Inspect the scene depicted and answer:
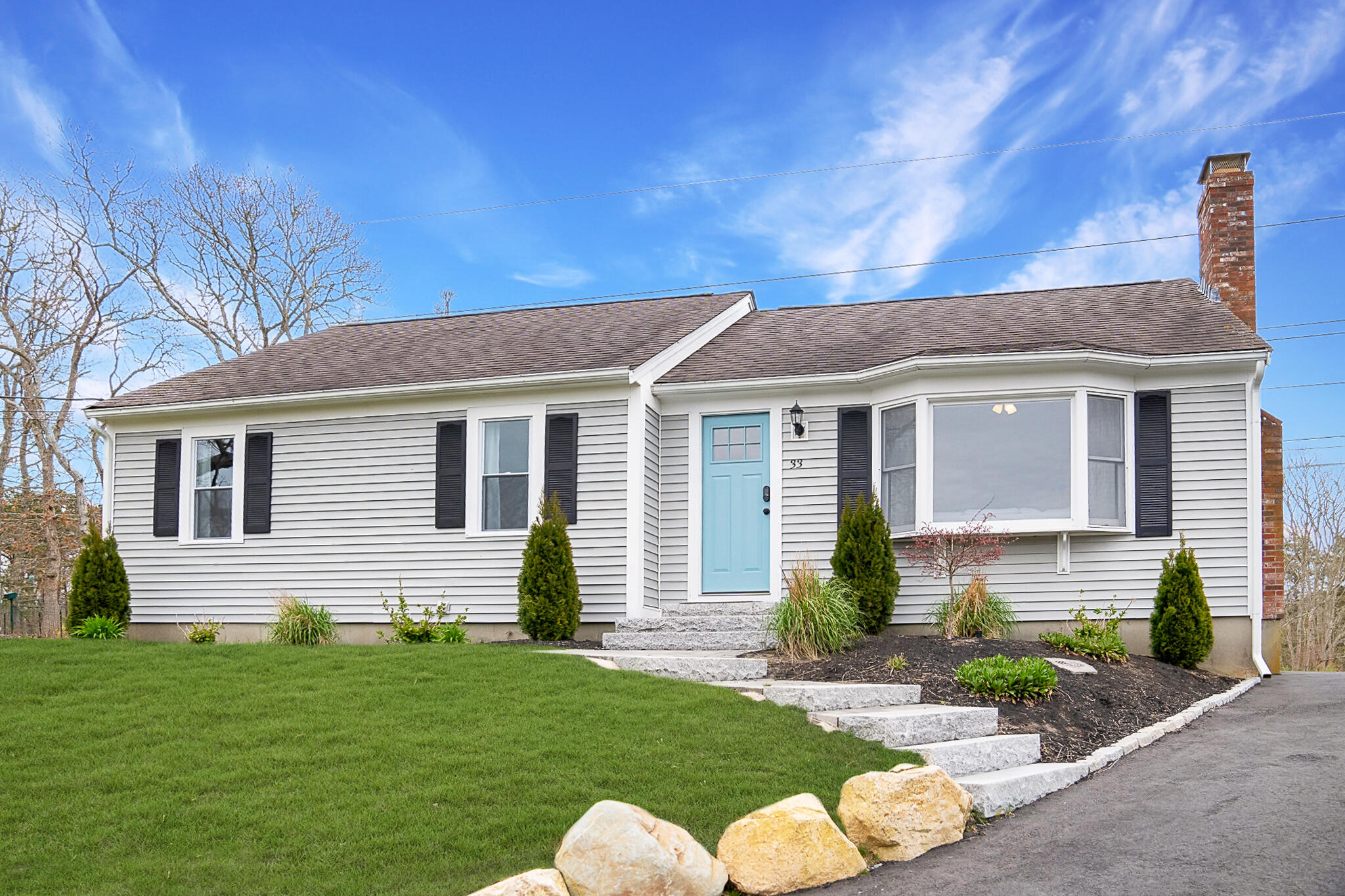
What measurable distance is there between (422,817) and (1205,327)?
9546mm

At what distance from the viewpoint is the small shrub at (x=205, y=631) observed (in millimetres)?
12633

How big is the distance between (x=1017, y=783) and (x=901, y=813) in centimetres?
120

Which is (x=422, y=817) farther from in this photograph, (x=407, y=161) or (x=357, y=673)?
(x=407, y=161)

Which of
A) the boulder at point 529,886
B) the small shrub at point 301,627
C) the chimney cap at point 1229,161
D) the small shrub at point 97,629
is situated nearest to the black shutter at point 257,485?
the small shrub at point 301,627

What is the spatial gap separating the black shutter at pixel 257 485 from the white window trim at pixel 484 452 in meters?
2.68

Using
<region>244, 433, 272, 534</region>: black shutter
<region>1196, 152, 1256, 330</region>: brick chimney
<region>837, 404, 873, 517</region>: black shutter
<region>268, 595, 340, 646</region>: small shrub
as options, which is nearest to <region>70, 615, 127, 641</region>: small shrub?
Result: <region>244, 433, 272, 534</region>: black shutter

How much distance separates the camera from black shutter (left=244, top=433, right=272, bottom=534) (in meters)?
13.5

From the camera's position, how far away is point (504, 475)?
12602 mm

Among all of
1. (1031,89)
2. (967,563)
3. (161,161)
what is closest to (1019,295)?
(1031,89)

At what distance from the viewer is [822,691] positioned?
8148 mm

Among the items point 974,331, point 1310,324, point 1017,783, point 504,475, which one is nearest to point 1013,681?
point 1017,783

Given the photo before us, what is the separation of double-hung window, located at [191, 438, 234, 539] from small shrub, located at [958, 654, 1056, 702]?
9304mm

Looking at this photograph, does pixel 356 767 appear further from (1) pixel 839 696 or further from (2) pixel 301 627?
(2) pixel 301 627

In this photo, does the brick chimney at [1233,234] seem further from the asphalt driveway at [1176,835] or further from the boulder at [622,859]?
the boulder at [622,859]
